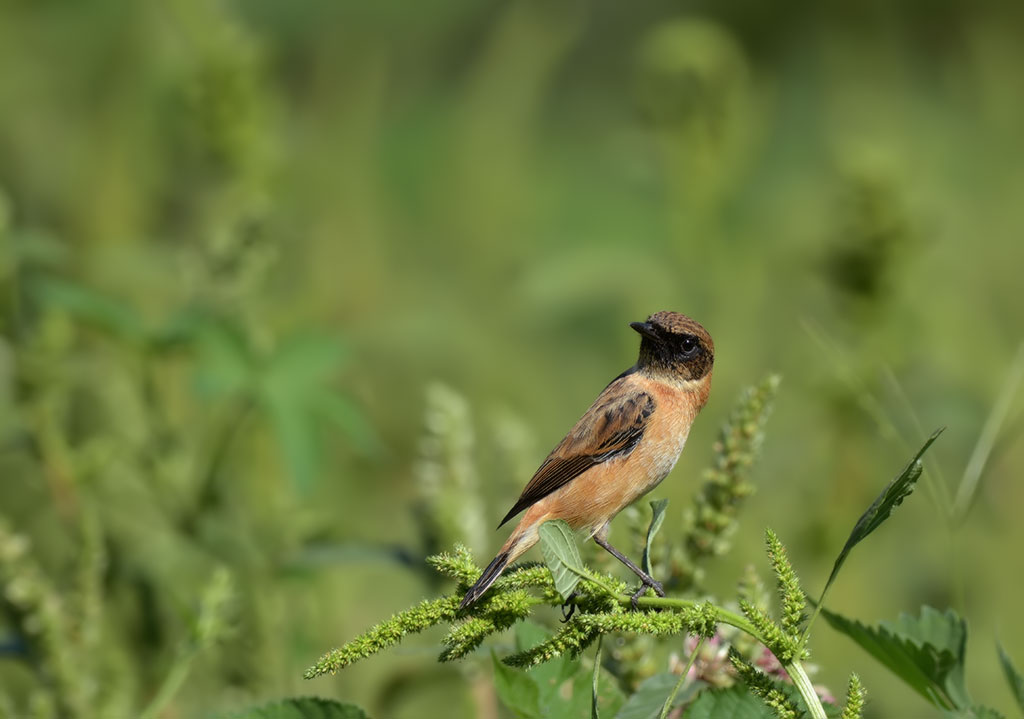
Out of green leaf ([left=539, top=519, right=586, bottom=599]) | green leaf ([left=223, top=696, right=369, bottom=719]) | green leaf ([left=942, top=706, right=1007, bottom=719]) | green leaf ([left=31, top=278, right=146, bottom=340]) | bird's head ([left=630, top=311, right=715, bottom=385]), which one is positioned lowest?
green leaf ([left=223, top=696, right=369, bottom=719])

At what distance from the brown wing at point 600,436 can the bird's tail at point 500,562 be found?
11cm

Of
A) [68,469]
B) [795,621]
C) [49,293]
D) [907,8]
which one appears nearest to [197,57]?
[49,293]

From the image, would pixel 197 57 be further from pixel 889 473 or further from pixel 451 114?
pixel 451 114

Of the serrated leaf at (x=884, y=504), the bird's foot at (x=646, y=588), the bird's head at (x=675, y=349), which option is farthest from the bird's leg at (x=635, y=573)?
the bird's head at (x=675, y=349)

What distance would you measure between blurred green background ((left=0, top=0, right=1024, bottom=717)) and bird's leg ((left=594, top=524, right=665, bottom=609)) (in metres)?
0.32

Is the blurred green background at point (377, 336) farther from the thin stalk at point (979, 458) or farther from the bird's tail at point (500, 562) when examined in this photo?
the bird's tail at point (500, 562)

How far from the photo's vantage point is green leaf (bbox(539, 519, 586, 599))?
1.24 metres

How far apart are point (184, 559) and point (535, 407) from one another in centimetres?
195

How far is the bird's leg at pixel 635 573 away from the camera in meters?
1.50

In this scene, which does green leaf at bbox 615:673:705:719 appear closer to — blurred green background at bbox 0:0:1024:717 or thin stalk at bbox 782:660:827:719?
thin stalk at bbox 782:660:827:719

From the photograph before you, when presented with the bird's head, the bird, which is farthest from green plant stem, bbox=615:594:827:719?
the bird's head

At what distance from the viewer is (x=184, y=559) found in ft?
8.50

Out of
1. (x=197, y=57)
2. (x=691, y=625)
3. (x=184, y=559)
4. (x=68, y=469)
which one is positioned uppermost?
(x=197, y=57)

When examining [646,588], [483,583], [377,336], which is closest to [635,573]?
[646,588]
